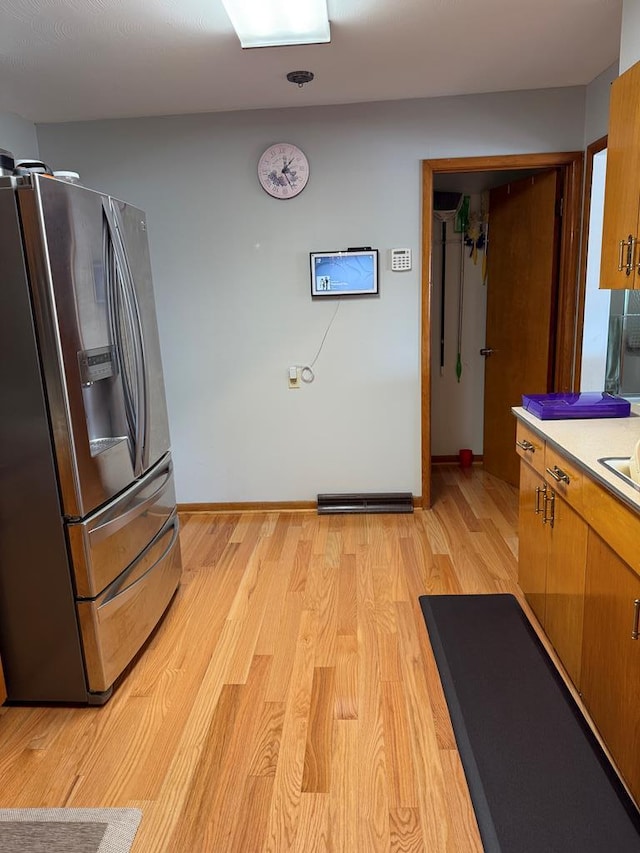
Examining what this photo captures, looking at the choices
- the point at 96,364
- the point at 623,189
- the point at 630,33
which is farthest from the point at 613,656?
the point at 630,33

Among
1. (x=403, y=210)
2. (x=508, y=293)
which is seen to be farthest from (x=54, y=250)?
(x=508, y=293)

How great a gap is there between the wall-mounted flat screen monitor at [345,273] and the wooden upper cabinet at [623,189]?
5.20 feet

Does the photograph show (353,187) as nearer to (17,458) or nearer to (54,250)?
(54,250)

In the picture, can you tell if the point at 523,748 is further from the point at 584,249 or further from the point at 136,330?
the point at 584,249

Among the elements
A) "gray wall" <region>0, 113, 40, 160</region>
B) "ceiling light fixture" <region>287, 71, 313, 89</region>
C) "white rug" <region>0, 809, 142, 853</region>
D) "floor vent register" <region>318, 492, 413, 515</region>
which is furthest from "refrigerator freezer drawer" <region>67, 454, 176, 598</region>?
"gray wall" <region>0, 113, 40, 160</region>

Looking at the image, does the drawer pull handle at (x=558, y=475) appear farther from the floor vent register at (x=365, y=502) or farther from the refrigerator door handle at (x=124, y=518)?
the floor vent register at (x=365, y=502)

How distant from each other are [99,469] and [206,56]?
1.93m

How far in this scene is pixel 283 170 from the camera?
3.57 meters

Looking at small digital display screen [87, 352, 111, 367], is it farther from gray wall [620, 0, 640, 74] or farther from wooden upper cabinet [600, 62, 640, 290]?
gray wall [620, 0, 640, 74]

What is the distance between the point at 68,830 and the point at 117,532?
928 mm

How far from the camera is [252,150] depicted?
3570mm

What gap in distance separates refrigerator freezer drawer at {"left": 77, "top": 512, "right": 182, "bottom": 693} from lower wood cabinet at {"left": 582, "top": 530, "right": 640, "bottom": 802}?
64.9 inches

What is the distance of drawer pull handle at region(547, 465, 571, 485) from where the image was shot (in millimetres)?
2055

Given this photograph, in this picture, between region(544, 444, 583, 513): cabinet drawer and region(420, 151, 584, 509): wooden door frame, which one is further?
region(420, 151, 584, 509): wooden door frame
